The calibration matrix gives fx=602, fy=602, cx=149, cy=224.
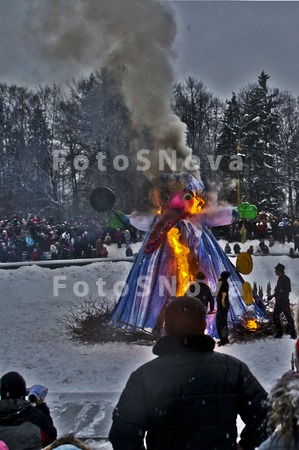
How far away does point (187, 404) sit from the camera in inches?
120

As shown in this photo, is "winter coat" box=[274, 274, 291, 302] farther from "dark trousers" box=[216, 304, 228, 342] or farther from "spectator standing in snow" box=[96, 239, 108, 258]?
"spectator standing in snow" box=[96, 239, 108, 258]

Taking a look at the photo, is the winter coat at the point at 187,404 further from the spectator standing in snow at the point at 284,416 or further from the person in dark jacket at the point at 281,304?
the person in dark jacket at the point at 281,304

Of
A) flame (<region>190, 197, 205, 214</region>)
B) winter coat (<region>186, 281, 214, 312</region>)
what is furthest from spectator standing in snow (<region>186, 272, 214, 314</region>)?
flame (<region>190, 197, 205, 214</region>)

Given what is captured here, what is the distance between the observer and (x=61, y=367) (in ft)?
34.2

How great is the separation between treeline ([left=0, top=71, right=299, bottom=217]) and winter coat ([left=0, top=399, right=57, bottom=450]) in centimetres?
2963

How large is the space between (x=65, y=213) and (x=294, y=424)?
38.0 meters

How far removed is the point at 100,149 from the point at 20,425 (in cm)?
2987

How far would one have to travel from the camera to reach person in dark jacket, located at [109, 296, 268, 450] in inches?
119

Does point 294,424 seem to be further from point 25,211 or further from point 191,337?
point 25,211

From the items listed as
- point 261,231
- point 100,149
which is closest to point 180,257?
point 261,231

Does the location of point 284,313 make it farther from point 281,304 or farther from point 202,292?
point 202,292

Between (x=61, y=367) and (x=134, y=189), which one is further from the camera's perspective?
(x=134, y=189)

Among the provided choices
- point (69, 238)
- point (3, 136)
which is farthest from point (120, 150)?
point (3, 136)

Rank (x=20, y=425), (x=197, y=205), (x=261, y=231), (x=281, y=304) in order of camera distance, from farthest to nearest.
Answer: (x=261, y=231) < (x=197, y=205) < (x=281, y=304) < (x=20, y=425)
